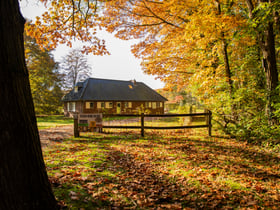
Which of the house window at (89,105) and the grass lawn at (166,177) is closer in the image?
the grass lawn at (166,177)

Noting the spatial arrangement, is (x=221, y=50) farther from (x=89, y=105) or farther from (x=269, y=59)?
(x=89, y=105)

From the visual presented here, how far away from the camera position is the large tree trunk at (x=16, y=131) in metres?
1.90

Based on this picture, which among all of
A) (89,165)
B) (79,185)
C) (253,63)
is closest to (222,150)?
(89,165)

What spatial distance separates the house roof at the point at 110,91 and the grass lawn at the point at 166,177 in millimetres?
22058

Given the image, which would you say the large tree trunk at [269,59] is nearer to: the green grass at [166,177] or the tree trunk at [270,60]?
Answer: the tree trunk at [270,60]

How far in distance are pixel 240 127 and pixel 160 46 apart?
6767 millimetres

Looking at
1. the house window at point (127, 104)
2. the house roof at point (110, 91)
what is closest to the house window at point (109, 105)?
the house roof at point (110, 91)

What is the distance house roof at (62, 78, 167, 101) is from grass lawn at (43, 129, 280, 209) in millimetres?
22058

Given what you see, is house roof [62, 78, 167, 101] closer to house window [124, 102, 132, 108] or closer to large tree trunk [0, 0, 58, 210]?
house window [124, 102, 132, 108]

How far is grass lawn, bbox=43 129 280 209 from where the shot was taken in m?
3.11

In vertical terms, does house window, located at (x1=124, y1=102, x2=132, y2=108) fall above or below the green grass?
above

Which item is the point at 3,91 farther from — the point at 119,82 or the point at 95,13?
the point at 119,82

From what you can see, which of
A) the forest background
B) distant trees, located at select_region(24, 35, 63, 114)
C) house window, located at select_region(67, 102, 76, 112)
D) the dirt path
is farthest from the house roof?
the forest background

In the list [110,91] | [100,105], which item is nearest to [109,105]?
[100,105]
